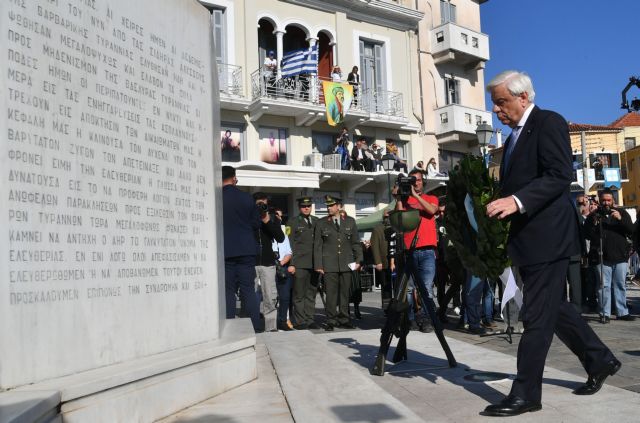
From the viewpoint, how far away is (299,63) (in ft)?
79.9

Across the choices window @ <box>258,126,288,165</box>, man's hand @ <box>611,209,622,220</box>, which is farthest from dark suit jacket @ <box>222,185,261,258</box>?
window @ <box>258,126,288,165</box>

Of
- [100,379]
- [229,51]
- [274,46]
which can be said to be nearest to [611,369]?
[100,379]

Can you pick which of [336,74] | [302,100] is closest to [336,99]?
[336,74]

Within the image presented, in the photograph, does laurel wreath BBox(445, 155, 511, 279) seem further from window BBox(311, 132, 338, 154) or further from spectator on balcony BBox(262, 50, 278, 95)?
window BBox(311, 132, 338, 154)

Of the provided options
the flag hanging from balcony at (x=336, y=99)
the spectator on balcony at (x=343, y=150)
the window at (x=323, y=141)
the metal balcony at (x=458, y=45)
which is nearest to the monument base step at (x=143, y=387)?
the flag hanging from balcony at (x=336, y=99)

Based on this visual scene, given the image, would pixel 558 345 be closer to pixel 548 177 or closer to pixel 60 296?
pixel 548 177

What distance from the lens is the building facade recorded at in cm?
2433

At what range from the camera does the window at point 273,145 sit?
993 inches

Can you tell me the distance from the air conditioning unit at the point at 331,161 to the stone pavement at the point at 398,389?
755 inches

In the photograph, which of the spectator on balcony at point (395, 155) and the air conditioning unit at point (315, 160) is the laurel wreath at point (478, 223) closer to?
the air conditioning unit at point (315, 160)

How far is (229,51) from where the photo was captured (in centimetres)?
2427

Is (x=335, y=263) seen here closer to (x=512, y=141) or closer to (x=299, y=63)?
(x=512, y=141)

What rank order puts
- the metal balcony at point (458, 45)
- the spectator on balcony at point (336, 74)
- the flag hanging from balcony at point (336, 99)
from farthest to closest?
the metal balcony at point (458, 45) → the spectator on balcony at point (336, 74) → the flag hanging from balcony at point (336, 99)

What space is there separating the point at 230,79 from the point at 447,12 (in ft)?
46.8
